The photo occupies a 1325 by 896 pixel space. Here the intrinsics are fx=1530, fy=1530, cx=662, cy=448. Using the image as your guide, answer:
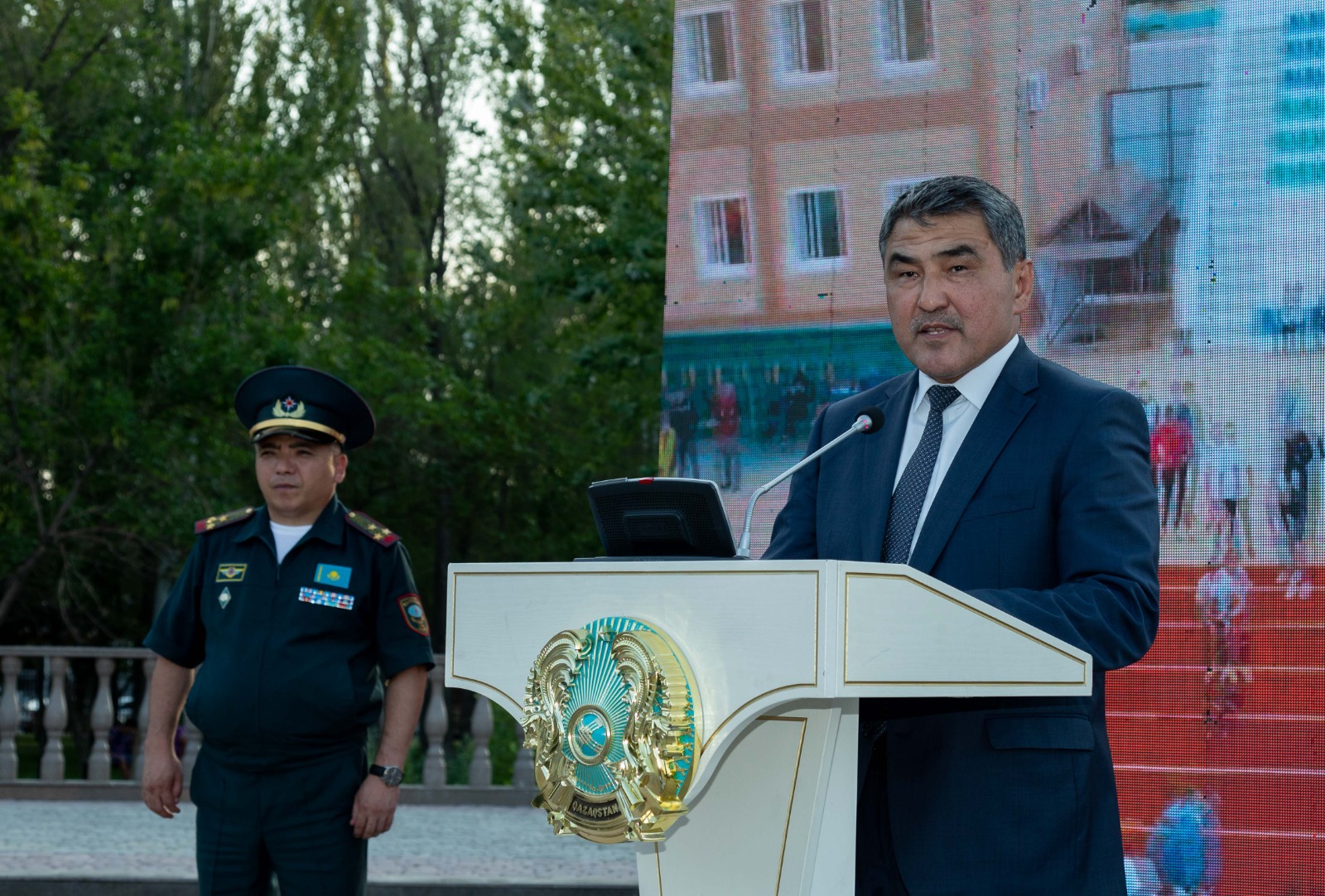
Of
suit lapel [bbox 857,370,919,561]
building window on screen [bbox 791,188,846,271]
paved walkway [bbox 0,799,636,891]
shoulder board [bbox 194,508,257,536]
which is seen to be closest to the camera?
suit lapel [bbox 857,370,919,561]

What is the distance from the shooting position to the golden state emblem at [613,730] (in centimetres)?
184

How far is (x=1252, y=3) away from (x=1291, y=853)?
2.72m

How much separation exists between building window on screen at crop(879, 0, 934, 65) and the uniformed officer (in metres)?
2.58

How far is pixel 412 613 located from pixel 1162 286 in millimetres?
2724

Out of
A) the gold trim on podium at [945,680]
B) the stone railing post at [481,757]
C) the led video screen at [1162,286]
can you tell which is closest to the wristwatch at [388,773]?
the led video screen at [1162,286]

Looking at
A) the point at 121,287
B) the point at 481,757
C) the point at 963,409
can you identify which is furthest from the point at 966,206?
the point at 121,287

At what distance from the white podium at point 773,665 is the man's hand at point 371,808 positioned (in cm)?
173

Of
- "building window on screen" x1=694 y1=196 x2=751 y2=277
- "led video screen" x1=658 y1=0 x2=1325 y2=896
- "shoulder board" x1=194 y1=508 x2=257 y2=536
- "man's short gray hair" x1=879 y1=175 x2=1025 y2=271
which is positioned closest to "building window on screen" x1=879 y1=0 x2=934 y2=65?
"led video screen" x1=658 y1=0 x2=1325 y2=896

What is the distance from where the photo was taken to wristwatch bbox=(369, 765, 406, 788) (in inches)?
149

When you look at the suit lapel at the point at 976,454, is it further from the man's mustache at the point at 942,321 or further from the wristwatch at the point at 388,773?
the wristwatch at the point at 388,773

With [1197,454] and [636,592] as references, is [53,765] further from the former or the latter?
[636,592]

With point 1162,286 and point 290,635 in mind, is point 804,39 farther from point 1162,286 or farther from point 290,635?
point 290,635

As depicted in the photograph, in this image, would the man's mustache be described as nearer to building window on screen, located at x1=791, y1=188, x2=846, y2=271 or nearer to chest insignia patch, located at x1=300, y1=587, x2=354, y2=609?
chest insignia patch, located at x1=300, y1=587, x2=354, y2=609

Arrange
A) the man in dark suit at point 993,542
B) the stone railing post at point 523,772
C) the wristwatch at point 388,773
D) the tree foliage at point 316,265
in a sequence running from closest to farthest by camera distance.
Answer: the man in dark suit at point 993,542
the wristwatch at point 388,773
the stone railing post at point 523,772
the tree foliage at point 316,265
